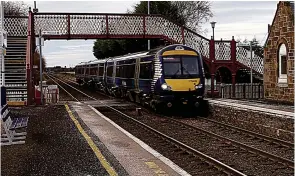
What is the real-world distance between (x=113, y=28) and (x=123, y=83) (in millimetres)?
5914

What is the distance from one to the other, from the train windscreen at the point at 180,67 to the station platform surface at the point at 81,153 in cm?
394

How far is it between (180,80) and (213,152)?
23.3ft

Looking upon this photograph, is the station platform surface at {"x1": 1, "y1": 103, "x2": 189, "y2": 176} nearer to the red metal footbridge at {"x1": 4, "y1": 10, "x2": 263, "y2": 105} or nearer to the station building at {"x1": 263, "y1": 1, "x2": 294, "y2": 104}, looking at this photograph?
the station building at {"x1": 263, "y1": 1, "x2": 294, "y2": 104}

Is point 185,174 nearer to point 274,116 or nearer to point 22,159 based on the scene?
point 22,159

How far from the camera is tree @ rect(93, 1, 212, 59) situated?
4197 centimetres

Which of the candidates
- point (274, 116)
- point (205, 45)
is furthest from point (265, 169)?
point (205, 45)

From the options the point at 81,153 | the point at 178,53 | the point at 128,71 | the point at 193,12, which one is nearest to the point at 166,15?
the point at 193,12

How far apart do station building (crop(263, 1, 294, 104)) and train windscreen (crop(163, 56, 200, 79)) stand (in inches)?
161

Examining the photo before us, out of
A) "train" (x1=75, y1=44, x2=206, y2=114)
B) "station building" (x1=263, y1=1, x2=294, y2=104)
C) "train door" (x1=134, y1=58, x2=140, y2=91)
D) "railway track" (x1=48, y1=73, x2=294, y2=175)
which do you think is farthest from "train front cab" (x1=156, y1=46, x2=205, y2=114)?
"station building" (x1=263, y1=1, x2=294, y2=104)

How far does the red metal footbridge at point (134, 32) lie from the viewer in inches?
1046

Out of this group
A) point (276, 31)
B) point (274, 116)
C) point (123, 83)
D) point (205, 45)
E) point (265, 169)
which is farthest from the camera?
point (205, 45)

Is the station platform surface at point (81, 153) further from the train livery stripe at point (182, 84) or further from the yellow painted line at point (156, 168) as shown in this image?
the train livery stripe at point (182, 84)

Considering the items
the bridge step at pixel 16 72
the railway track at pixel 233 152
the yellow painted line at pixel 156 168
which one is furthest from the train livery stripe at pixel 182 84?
the yellow painted line at pixel 156 168

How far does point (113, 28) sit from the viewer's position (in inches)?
1078
